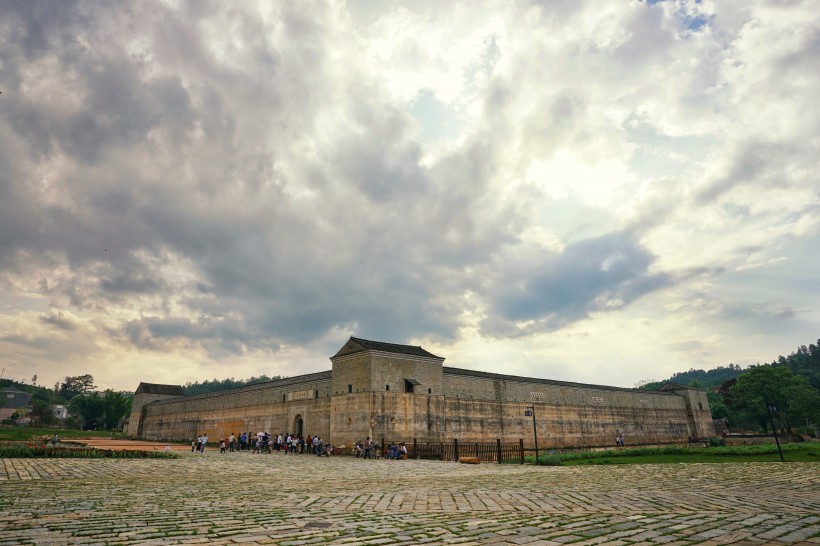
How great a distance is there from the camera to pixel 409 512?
293 inches

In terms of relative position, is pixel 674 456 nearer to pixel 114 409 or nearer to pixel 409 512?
pixel 409 512

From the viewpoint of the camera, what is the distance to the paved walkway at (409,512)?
5.46 meters

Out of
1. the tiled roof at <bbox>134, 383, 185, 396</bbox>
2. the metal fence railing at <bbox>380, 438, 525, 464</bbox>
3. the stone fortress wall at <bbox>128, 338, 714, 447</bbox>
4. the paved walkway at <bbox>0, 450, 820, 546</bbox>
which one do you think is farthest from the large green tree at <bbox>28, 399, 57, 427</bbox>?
the paved walkway at <bbox>0, 450, 820, 546</bbox>

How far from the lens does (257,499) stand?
8.99 m

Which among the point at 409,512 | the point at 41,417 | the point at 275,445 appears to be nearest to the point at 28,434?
the point at 275,445

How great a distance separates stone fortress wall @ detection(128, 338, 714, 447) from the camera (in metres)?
34.9

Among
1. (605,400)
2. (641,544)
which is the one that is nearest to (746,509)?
(641,544)

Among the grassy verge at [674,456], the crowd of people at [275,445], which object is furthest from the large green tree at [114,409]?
the grassy verge at [674,456]

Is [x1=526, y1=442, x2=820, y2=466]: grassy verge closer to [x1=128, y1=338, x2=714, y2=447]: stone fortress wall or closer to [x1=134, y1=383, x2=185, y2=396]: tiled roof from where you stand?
[x1=128, y1=338, x2=714, y2=447]: stone fortress wall

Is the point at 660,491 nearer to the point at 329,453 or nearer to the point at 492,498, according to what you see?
the point at 492,498

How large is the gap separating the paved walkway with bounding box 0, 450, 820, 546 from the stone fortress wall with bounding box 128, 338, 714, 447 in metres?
22.9

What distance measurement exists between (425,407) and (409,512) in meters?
29.7

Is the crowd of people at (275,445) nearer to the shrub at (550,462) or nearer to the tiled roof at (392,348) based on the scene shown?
the tiled roof at (392,348)

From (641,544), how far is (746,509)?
13.7 feet
